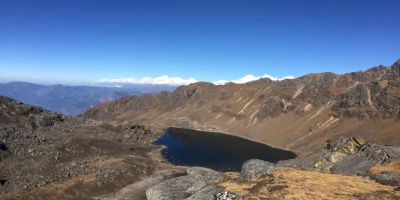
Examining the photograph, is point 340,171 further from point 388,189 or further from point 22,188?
point 22,188

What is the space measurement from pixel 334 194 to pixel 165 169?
63738mm

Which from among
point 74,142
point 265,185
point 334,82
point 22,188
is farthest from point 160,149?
point 334,82

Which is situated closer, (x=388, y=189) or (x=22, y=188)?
(x=388, y=189)

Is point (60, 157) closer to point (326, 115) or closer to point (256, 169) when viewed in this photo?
point (256, 169)

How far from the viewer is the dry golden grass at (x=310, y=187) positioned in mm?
30969

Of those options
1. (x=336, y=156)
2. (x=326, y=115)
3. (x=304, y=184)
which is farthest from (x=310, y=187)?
(x=326, y=115)

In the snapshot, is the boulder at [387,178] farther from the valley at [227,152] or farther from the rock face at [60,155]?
the rock face at [60,155]

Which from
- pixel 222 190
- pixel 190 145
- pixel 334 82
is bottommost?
pixel 190 145

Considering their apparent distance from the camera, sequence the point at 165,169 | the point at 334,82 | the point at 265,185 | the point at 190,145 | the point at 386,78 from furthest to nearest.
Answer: the point at 334,82, the point at 386,78, the point at 190,145, the point at 165,169, the point at 265,185

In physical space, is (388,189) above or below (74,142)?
above

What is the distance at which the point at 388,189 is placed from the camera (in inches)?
1294

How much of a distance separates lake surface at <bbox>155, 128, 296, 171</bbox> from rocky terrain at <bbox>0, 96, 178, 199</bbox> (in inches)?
539

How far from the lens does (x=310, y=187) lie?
109 feet

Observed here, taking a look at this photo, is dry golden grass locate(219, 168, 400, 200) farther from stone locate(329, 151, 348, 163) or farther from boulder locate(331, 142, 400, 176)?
stone locate(329, 151, 348, 163)
